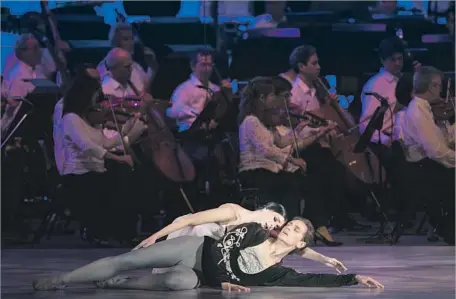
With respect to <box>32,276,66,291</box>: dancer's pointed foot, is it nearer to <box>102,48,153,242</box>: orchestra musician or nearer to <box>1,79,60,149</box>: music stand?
<box>102,48,153,242</box>: orchestra musician

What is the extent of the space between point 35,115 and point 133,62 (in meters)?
0.91

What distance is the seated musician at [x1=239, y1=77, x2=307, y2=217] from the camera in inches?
367

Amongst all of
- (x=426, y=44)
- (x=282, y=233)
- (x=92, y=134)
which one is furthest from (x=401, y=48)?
(x=282, y=233)

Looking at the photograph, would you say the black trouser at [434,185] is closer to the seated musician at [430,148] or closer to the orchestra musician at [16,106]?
the seated musician at [430,148]

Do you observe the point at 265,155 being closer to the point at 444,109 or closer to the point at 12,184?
the point at 444,109

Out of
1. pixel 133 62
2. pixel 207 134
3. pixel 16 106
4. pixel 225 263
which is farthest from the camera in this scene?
pixel 133 62

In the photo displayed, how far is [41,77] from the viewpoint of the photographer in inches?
372

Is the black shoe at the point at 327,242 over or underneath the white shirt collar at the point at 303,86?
underneath

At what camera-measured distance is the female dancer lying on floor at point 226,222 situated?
6.19 metres

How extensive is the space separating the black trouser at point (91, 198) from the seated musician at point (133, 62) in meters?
0.81

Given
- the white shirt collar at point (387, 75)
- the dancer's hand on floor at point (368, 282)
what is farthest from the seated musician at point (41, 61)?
the dancer's hand on floor at point (368, 282)

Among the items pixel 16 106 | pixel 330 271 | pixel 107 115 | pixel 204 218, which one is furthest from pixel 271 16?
pixel 204 218

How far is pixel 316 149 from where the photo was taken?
9.58m

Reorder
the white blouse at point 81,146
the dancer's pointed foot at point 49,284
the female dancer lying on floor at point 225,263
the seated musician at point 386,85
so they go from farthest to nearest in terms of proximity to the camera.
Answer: the seated musician at point 386,85, the white blouse at point 81,146, the dancer's pointed foot at point 49,284, the female dancer lying on floor at point 225,263
